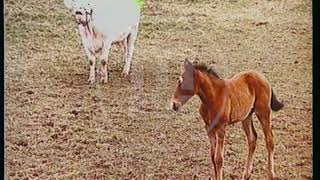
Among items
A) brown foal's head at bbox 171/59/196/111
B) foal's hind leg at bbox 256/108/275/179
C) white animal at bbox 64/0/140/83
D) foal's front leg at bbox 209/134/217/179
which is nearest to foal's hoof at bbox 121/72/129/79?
white animal at bbox 64/0/140/83

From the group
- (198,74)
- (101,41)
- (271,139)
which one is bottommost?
(271,139)

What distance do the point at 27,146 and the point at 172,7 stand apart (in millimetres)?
623

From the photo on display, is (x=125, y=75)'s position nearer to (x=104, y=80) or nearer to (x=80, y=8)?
(x=104, y=80)

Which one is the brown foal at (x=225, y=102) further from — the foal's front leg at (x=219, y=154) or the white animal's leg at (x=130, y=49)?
the white animal's leg at (x=130, y=49)

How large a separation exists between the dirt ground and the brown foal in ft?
0.07

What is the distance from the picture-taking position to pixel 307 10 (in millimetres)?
1806

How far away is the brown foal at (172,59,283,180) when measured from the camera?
5.71 ft

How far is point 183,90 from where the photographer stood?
174 centimetres

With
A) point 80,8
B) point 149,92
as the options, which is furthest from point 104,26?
point 149,92

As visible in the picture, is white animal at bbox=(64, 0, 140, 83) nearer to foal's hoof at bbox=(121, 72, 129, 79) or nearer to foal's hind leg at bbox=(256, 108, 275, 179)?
foal's hoof at bbox=(121, 72, 129, 79)

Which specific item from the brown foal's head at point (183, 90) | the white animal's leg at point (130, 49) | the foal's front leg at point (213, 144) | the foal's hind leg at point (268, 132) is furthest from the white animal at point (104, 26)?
the foal's hind leg at point (268, 132)

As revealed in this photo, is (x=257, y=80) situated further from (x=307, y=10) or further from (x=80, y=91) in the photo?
(x=80, y=91)

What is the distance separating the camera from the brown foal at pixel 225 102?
5.71 feet

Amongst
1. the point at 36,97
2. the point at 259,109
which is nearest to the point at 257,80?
the point at 259,109
